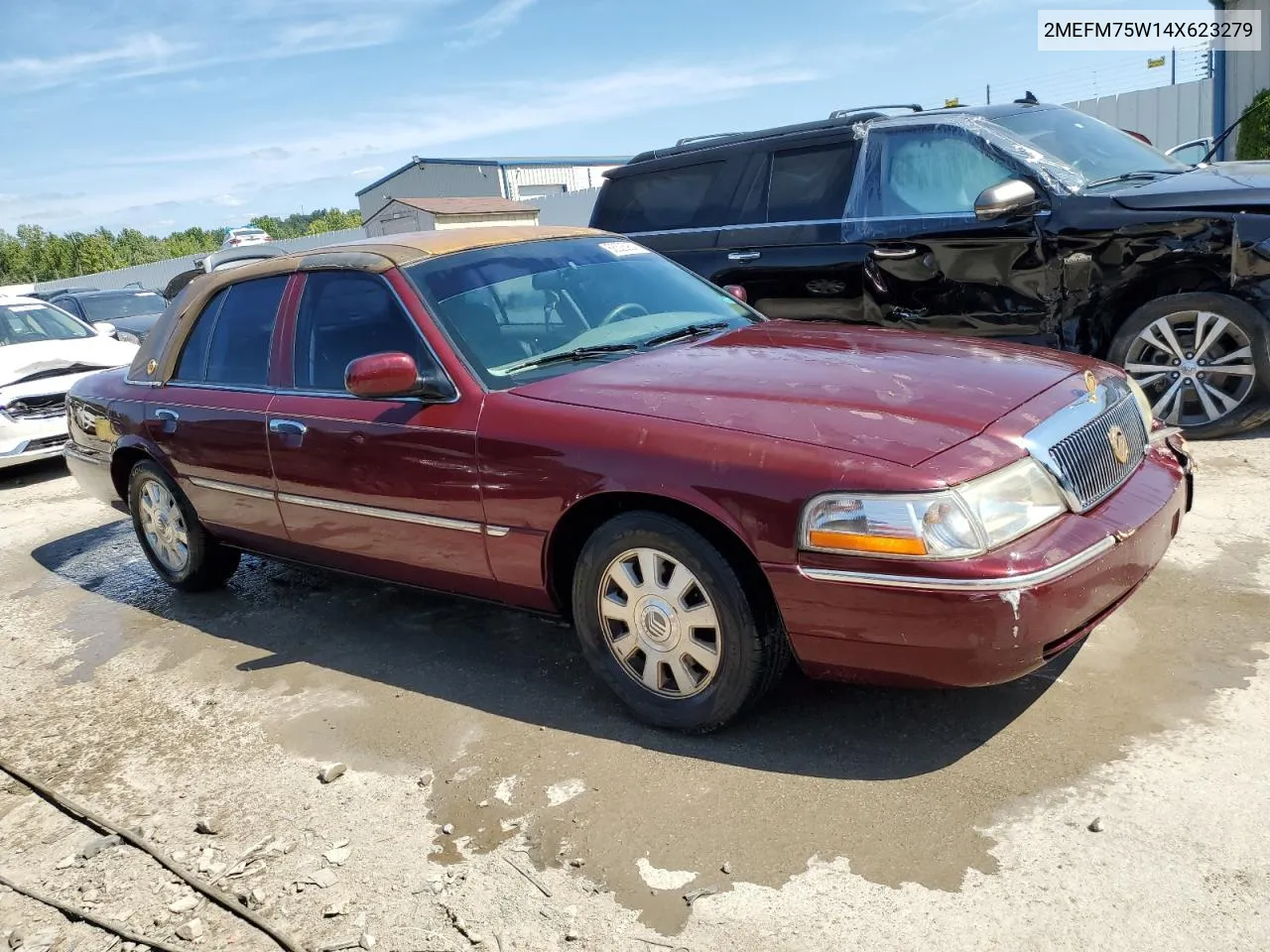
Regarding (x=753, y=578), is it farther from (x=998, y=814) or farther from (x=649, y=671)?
(x=998, y=814)

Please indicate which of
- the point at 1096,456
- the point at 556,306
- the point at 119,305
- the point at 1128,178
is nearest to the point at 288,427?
the point at 556,306

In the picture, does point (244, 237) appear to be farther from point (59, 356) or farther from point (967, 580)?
point (967, 580)

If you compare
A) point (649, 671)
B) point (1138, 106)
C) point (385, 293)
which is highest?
point (1138, 106)

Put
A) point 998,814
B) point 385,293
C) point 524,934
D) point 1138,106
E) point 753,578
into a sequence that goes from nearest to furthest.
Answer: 1. point 524,934
2. point 998,814
3. point 753,578
4. point 385,293
5. point 1138,106

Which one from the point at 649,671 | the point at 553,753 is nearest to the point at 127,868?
the point at 553,753

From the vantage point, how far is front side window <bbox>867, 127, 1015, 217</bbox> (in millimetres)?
5980

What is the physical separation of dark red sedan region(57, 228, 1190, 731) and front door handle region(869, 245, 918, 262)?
2.04m

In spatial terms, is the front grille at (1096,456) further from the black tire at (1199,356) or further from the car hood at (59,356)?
the car hood at (59,356)

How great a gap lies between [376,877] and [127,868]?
0.81 metres

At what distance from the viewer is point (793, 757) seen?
312 cm

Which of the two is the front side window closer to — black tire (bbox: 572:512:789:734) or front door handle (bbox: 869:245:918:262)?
front door handle (bbox: 869:245:918:262)

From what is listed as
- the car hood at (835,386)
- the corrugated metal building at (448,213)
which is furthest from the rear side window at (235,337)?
the corrugated metal building at (448,213)

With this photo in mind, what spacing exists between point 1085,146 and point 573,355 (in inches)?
161

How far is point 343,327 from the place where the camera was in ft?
13.7
